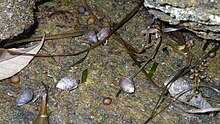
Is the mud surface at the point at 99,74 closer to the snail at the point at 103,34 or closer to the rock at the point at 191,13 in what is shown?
the snail at the point at 103,34

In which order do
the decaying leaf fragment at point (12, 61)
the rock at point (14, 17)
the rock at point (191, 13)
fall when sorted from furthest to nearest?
1. the decaying leaf fragment at point (12, 61)
2. the rock at point (14, 17)
3. the rock at point (191, 13)

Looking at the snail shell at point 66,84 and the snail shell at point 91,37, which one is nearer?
the snail shell at point 66,84

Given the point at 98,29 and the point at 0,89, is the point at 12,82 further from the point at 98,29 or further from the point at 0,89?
the point at 98,29

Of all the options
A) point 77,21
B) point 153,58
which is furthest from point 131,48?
point 77,21

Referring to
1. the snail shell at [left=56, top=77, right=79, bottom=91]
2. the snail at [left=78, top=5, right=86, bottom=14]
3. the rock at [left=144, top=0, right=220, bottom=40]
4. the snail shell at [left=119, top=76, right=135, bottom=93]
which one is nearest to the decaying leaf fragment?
the snail shell at [left=56, top=77, right=79, bottom=91]

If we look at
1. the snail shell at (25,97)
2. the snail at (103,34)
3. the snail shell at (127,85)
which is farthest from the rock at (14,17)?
the snail shell at (127,85)

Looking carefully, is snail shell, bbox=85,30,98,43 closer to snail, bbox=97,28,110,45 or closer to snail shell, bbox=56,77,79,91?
snail, bbox=97,28,110,45

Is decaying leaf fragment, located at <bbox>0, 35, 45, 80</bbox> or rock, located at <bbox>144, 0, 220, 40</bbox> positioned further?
decaying leaf fragment, located at <bbox>0, 35, 45, 80</bbox>
